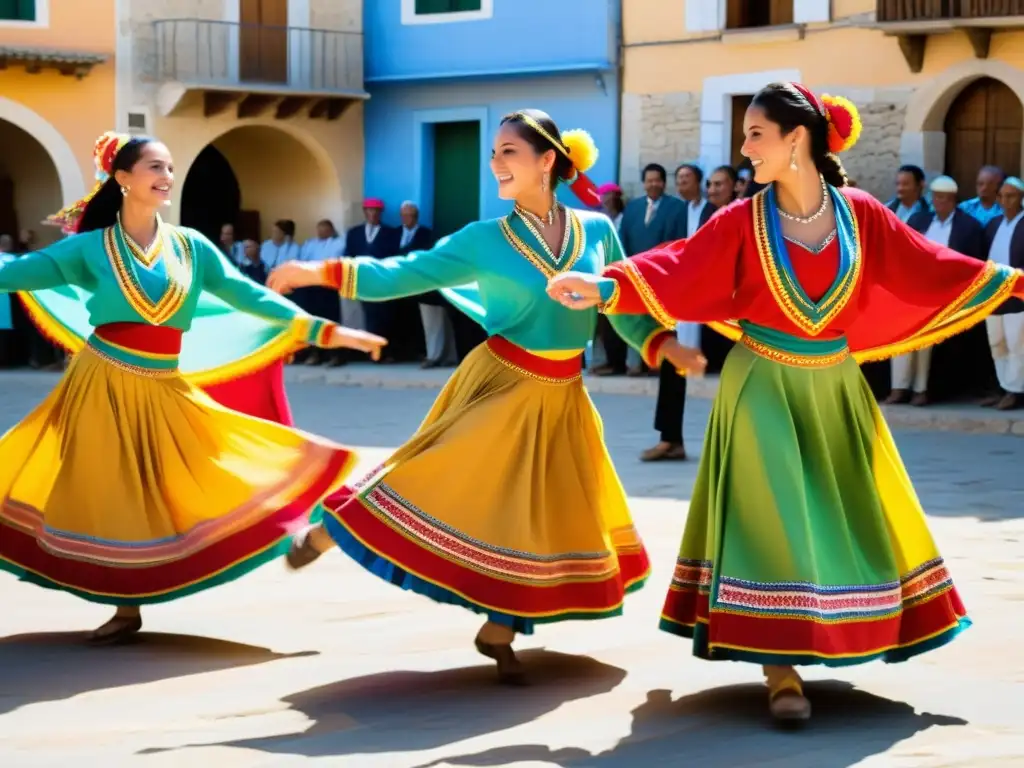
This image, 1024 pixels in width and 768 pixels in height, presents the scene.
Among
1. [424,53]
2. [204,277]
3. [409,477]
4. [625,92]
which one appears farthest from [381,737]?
[424,53]

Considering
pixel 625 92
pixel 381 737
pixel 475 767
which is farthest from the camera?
pixel 625 92

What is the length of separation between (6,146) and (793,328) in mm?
18671

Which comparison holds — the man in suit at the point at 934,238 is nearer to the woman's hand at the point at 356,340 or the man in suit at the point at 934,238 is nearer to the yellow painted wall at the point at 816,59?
the yellow painted wall at the point at 816,59

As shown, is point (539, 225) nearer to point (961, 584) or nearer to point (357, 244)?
point (961, 584)

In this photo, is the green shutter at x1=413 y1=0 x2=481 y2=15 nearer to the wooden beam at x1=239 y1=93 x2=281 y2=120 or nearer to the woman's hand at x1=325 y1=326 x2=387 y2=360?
the wooden beam at x1=239 y1=93 x2=281 y2=120

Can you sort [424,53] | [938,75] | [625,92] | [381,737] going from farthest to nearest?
1. [424,53]
2. [625,92]
3. [938,75]
4. [381,737]

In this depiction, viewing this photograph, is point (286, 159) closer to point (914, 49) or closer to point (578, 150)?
point (914, 49)

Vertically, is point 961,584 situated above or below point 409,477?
below

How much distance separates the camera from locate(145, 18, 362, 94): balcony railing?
2097cm

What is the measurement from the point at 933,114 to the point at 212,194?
33.0 ft

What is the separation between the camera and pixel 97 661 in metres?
5.93

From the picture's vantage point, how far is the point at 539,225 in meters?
5.86

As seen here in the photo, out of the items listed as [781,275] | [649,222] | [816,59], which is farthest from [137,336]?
[816,59]

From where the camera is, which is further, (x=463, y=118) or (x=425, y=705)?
(x=463, y=118)
